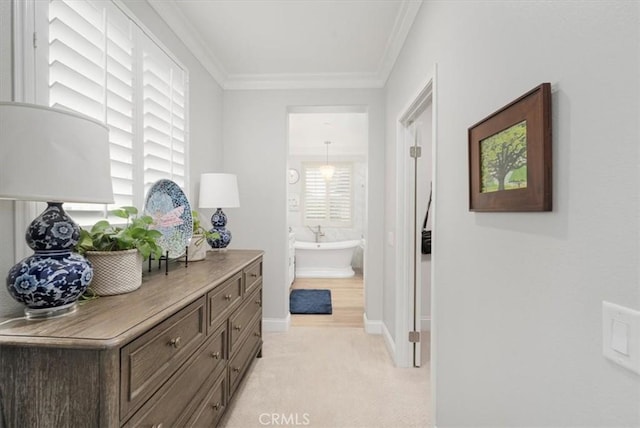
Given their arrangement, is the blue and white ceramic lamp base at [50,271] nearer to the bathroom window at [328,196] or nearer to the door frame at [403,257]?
the door frame at [403,257]

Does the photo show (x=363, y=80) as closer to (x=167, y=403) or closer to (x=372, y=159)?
(x=372, y=159)

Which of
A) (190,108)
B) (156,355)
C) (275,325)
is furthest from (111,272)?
(275,325)

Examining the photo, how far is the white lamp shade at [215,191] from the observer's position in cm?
246

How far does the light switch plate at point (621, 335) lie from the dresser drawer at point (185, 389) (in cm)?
127

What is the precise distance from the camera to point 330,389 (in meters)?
2.18

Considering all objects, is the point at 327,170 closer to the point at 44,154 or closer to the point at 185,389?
the point at 185,389

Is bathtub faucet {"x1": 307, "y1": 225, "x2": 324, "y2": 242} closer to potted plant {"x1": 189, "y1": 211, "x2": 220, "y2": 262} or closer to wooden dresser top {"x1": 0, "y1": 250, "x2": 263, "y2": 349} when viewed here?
potted plant {"x1": 189, "y1": 211, "x2": 220, "y2": 262}

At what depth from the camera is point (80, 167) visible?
927 mm

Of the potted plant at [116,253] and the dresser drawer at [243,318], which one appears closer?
the potted plant at [116,253]

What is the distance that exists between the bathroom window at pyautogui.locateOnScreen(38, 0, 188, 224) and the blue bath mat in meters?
2.29

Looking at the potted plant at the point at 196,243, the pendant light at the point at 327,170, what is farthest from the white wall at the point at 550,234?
the pendant light at the point at 327,170

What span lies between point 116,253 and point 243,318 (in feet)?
3.50

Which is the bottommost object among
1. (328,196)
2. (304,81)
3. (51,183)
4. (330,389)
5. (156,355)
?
(330,389)

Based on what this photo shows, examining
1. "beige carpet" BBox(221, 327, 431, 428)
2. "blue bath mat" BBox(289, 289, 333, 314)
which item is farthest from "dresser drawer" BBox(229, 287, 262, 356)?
"blue bath mat" BBox(289, 289, 333, 314)
